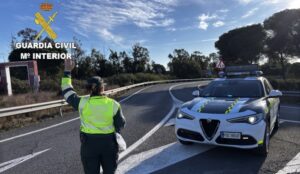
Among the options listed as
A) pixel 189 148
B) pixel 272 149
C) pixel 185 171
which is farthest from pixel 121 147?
pixel 272 149

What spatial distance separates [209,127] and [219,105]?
1.87ft

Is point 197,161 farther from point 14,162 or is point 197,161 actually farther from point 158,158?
point 14,162

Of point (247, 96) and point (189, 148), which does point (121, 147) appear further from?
point (247, 96)

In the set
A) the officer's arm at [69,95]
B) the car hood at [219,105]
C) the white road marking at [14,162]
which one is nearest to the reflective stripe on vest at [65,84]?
the officer's arm at [69,95]

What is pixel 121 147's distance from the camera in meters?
3.21

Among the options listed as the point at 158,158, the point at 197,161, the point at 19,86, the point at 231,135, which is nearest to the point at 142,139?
the point at 158,158

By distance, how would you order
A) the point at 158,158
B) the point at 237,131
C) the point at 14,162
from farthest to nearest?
the point at 14,162 → the point at 158,158 → the point at 237,131

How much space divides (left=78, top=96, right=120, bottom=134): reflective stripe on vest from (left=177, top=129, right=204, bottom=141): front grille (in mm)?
2407

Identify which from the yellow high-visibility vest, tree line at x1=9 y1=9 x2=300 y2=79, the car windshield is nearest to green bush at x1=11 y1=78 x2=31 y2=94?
tree line at x1=9 y1=9 x2=300 y2=79

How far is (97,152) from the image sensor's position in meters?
3.04

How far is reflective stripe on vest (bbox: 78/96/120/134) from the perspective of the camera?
309cm

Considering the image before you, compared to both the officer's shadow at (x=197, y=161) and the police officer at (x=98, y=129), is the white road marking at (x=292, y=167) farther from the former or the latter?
the police officer at (x=98, y=129)

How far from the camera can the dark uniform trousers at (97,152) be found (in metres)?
3.05

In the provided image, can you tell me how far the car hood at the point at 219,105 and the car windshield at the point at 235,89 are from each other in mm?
526
